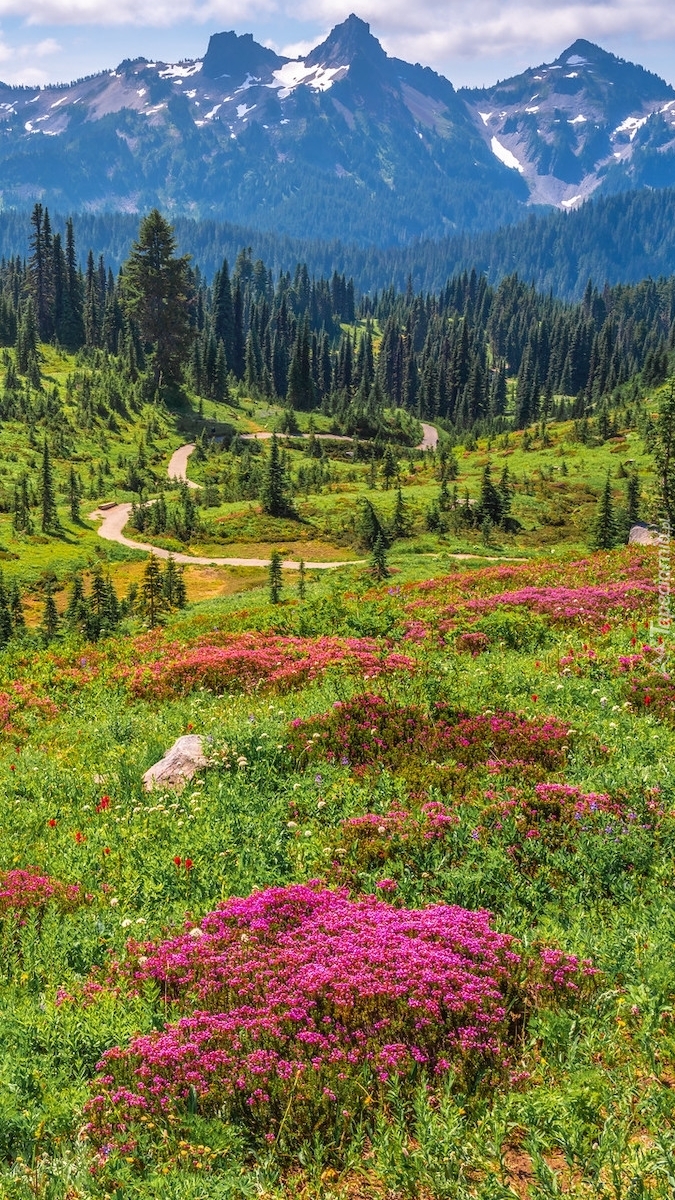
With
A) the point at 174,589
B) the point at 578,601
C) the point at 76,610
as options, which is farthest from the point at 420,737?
the point at 174,589

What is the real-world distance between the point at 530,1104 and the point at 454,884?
104 inches

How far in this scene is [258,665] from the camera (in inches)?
602

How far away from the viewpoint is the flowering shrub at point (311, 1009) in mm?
4867

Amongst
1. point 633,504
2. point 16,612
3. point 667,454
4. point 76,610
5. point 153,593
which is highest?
point 667,454

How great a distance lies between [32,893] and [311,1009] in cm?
360

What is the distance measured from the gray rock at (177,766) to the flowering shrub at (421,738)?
4.35 ft

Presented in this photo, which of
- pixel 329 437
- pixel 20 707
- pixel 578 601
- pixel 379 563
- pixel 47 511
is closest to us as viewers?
pixel 20 707

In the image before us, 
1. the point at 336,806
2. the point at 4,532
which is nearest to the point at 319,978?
the point at 336,806

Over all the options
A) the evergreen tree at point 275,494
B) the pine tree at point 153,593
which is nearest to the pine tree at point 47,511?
the evergreen tree at point 275,494

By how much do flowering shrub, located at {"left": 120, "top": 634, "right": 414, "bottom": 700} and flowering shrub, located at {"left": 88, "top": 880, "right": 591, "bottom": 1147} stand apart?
7.15 meters

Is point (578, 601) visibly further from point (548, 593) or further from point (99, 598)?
point (99, 598)

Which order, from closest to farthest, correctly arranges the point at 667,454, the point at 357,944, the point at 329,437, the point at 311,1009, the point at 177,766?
the point at 311,1009 → the point at 357,944 → the point at 177,766 → the point at 667,454 → the point at 329,437

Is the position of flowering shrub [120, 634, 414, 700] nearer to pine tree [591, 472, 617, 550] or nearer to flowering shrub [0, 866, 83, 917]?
flowering shrub [0, 866, 83, 917]

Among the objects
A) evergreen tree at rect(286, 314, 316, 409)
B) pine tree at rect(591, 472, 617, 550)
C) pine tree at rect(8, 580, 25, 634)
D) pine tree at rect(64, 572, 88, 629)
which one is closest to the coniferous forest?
pine tree at rect(64, 572, 88, 629)
